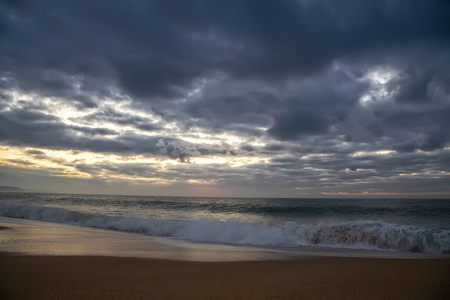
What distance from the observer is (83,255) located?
7.48 m

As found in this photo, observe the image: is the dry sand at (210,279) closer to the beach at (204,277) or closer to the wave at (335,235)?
the beach at (204,277)

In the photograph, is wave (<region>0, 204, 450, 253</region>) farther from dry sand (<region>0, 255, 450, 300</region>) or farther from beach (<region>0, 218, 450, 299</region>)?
dry sand (<region>0, 255, 450, 300</region>)

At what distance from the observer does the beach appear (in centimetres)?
451

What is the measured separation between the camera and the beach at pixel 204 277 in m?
4.51

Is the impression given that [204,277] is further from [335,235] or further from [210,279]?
[335,235]

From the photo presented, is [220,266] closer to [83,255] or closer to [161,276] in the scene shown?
[161,276]

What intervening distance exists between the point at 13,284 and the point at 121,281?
5.88 ft

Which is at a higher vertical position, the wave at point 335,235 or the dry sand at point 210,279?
the dry sand at point 210,279

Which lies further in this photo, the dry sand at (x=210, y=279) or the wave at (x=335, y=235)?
the wave at (x=335, y=235)

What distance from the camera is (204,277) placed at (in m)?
5.50

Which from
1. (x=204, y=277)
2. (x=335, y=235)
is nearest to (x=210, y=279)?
(x=204, y=277)

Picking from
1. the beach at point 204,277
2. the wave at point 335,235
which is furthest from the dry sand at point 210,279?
the wave at point 335,235

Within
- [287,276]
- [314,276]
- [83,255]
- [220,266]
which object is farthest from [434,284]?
[83,255]

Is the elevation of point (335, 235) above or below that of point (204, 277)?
below
